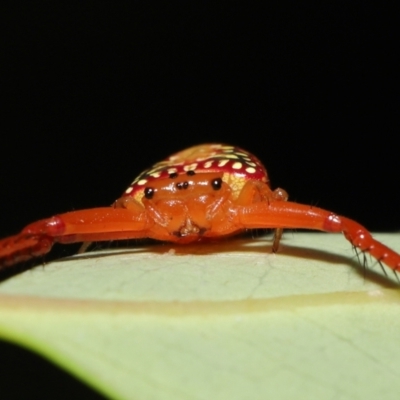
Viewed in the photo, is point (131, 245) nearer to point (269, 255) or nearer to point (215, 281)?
point (269, 255)

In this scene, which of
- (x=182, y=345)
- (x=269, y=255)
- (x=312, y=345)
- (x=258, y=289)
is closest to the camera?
(x=182, y=345)

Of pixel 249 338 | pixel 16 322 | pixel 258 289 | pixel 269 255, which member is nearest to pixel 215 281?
pixel 258 289

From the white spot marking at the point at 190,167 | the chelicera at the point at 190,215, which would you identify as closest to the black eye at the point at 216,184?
the chelicera at the point at 190,215

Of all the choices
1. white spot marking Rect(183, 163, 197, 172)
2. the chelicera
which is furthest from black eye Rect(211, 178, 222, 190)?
white spot marking Rect(183, 163, 197, 172)

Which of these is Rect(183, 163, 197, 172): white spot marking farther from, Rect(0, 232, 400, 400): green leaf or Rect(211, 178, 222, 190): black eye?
Rect(0, 232, 400, 400): green leaf

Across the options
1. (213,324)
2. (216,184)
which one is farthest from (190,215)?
(213,324)

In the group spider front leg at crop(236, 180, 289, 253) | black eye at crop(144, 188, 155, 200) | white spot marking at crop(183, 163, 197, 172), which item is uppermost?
white spot marking at crop(183, 163, 197, 172)

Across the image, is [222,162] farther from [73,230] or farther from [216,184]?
[73,230]
